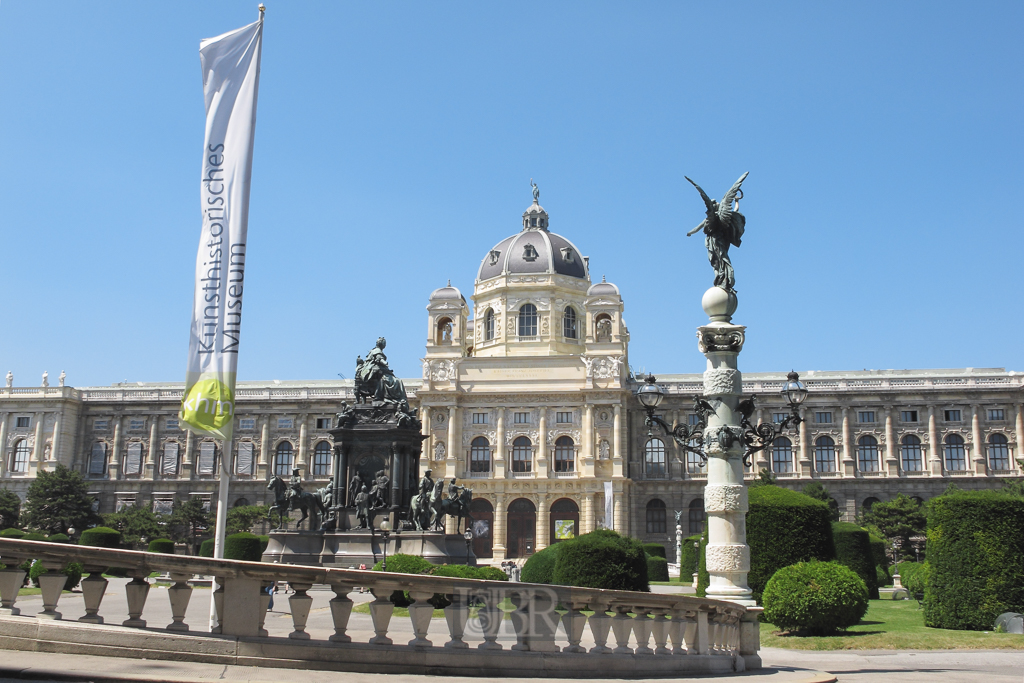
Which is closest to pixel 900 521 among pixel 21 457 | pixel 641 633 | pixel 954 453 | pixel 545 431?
pixel 954 453

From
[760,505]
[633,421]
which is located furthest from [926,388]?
[760,505]

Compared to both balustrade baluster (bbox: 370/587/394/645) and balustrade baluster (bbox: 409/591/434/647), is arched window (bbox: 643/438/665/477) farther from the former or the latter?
balustrade baluster (bbox: 370/587/394/645)

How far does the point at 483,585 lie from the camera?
9.71m

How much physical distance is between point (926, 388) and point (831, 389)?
7.74 metres

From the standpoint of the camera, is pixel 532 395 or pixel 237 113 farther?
pixel 532 395

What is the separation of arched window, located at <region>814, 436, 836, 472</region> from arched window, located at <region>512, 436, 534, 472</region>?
24.5 meters

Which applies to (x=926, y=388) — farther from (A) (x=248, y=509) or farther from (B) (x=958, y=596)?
(B) (x=958, y=596)

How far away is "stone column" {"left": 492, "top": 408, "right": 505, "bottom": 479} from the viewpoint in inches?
3056

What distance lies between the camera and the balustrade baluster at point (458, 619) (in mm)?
9602

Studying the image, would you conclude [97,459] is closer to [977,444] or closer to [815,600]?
[977,444]

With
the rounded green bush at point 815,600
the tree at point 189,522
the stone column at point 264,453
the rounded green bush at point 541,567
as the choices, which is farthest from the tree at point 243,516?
the rounded green bush at point 815,600

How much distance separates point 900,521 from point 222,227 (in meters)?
62.5

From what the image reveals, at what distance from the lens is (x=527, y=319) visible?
85.8 metres

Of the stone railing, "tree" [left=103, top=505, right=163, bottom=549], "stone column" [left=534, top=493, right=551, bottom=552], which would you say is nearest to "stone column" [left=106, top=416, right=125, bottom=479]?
"tree" [left=103, top=505, right=163, bottom=549]
